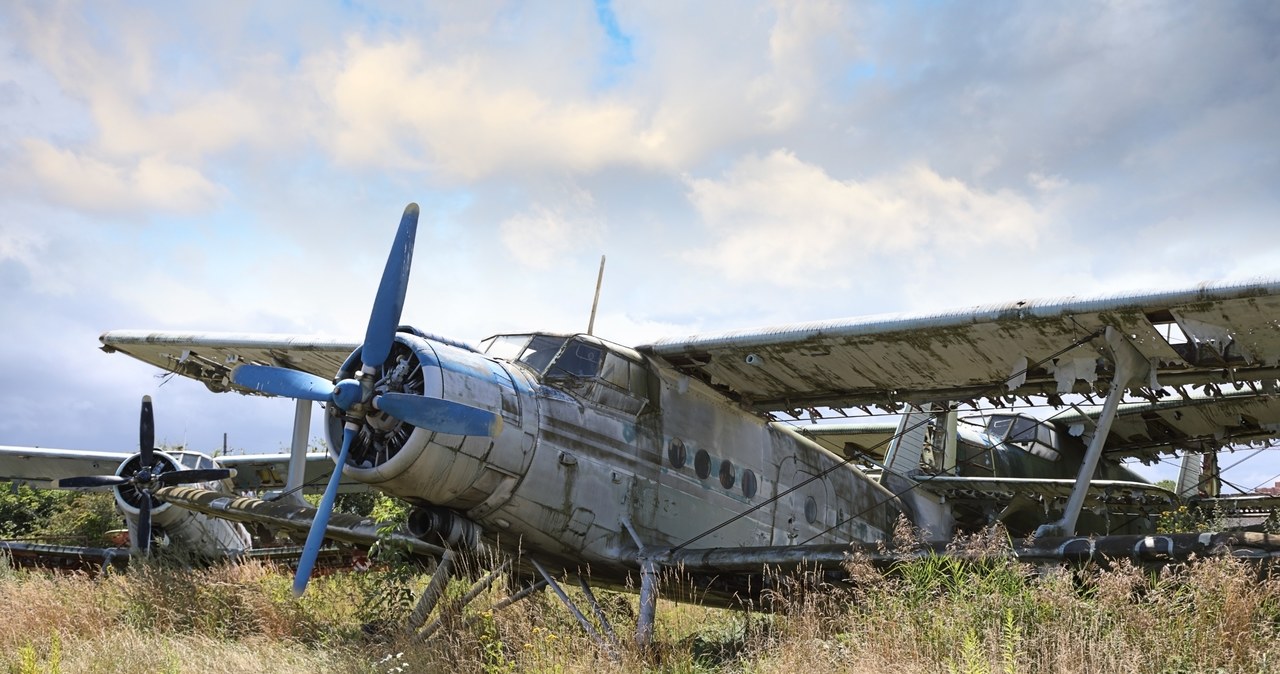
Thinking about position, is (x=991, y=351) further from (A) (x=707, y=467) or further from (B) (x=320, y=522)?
(B) (x=320, y=522)

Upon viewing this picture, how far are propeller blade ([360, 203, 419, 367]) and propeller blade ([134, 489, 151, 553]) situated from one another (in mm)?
8514

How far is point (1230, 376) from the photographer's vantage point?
981 centimetres

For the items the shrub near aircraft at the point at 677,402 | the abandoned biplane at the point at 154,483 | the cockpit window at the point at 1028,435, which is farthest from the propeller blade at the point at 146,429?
the cockpit window at the point at 1028,435

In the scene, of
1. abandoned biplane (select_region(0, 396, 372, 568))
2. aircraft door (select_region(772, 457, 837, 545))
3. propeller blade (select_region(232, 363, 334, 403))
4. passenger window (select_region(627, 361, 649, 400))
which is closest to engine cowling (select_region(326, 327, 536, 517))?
propeller blade (select_region(232, 363, 334, 403))

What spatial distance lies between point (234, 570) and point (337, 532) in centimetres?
189

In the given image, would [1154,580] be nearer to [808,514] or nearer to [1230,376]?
[1230,376]

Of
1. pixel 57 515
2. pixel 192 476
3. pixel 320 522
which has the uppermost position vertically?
pixel 320 522

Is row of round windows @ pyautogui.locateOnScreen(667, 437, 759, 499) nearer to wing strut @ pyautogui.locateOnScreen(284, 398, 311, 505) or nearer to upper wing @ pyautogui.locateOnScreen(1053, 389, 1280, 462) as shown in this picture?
upper wing @ pyautogui.locateOnScreen(1053, 389, 1280, 462)

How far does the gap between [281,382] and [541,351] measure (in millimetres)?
2451

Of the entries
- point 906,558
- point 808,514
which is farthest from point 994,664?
point 808,514

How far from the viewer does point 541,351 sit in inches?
399

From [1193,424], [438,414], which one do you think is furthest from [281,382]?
[1193,424]

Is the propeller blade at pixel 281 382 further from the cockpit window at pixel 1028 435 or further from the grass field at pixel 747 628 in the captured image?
the cockpit window at pixel 1028 435

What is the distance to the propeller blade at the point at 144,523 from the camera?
50.5ft
